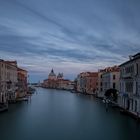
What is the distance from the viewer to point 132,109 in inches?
1170

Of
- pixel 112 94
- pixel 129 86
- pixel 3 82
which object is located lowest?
pixel 112 94

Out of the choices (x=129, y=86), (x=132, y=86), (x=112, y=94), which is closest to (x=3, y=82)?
(x=129, y=86)

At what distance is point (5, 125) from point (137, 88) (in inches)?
523

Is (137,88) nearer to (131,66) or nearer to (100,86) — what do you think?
(131,66)

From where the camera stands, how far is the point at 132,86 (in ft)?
98.8

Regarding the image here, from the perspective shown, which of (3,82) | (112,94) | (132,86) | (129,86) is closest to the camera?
(132,86)

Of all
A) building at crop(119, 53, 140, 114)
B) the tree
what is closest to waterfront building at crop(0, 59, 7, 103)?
building at crop(119, 53, 140, 114)

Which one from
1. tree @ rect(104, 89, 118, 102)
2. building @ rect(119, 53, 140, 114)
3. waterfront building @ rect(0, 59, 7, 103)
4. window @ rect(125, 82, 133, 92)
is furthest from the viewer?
tree @ rect(104, 89, 118, 102)

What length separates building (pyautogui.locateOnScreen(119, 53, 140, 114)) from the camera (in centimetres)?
2780

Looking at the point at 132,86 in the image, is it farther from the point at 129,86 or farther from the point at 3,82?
the point at 3,82

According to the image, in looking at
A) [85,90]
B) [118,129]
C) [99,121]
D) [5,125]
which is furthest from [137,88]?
[85,90]

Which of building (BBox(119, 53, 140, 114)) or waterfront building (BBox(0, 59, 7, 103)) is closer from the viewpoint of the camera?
building (BBox(119, 53, 140, 114))

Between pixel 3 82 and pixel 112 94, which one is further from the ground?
pixel 3 82

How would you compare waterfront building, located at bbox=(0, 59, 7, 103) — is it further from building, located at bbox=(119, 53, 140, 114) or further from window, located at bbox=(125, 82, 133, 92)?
window, located at bbox=(125, 82, 133, 92)
